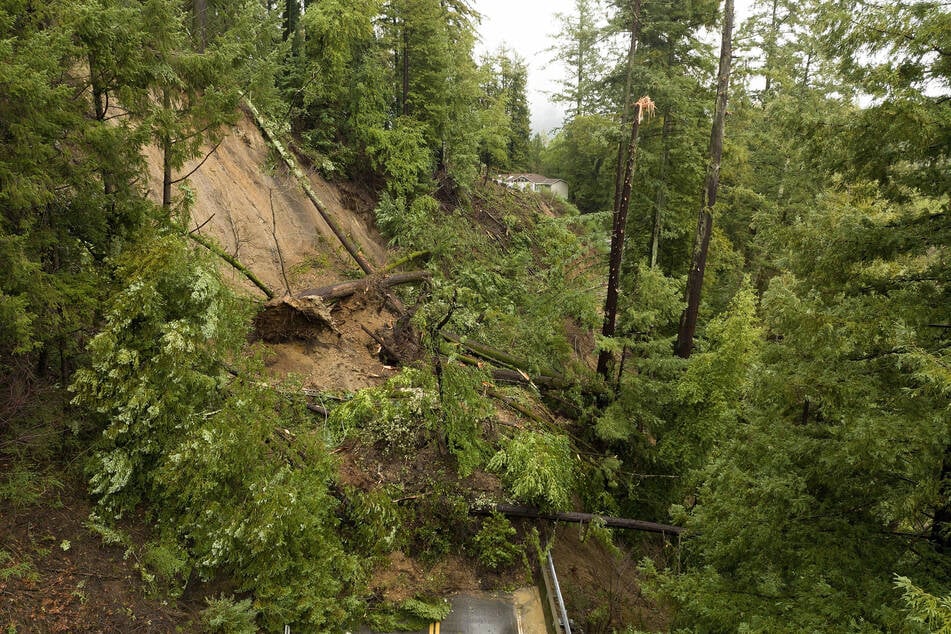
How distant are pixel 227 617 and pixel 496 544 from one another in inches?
184

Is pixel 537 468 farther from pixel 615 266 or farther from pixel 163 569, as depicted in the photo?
pixel 163 569

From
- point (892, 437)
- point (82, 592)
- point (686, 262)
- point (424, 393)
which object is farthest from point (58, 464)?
point (686, 262)

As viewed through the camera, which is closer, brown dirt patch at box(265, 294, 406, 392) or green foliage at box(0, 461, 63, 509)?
green foliage at box(0, 461, 63, 509)

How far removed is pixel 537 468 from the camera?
9445 mm

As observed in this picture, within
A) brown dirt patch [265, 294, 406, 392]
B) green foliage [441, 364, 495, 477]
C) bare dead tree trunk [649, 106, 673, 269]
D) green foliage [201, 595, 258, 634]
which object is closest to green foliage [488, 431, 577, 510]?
green foliage [441, 364, 495, 477]

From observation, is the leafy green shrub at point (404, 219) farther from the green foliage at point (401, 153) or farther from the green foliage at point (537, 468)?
the green foliage at point (537, 468)

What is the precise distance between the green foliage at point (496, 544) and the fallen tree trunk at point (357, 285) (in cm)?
643

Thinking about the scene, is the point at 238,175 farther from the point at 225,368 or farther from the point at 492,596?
the point at 492,596

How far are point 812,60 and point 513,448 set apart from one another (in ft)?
66.4

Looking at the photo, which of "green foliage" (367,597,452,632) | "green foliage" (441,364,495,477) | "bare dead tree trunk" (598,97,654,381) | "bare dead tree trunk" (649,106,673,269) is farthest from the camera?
"bare dead tree trunk" (649,106,673,269)

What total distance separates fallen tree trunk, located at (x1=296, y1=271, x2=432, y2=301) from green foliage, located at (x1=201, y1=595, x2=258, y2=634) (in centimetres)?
682

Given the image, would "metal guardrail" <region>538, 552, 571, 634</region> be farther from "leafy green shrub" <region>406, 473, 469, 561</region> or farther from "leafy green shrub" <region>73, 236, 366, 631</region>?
"leafy green shrub" <region>73, 236, 366, 631</region>

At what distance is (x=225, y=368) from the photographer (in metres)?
7.79

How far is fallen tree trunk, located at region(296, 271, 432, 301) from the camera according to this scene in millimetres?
12680
